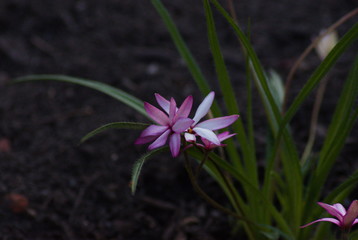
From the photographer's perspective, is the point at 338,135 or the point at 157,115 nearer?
the point at 157,115

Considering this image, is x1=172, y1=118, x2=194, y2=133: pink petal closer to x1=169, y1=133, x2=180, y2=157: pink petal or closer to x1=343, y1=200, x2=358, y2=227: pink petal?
x1=169, y1=133, x2=180, y2=157: pink petal

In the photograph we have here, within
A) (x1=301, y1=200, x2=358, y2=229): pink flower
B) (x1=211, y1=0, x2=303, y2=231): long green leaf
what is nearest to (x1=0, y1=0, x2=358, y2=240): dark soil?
(x1=211, y1=0, x2=303, y2=231): long green leaf

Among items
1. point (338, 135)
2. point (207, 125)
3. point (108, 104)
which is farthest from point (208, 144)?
point (108, 104)

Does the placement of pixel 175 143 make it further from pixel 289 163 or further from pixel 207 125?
pixel 289 163

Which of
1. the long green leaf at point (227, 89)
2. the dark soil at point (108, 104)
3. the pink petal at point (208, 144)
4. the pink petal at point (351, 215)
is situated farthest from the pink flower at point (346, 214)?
the dark soil at point (108, 104)

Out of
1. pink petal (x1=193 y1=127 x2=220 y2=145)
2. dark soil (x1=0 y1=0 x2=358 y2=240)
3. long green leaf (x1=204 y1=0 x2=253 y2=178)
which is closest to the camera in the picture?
pink petal (x1=193 y1=127 x2=220 y2=145)

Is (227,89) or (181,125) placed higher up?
(227,89)
